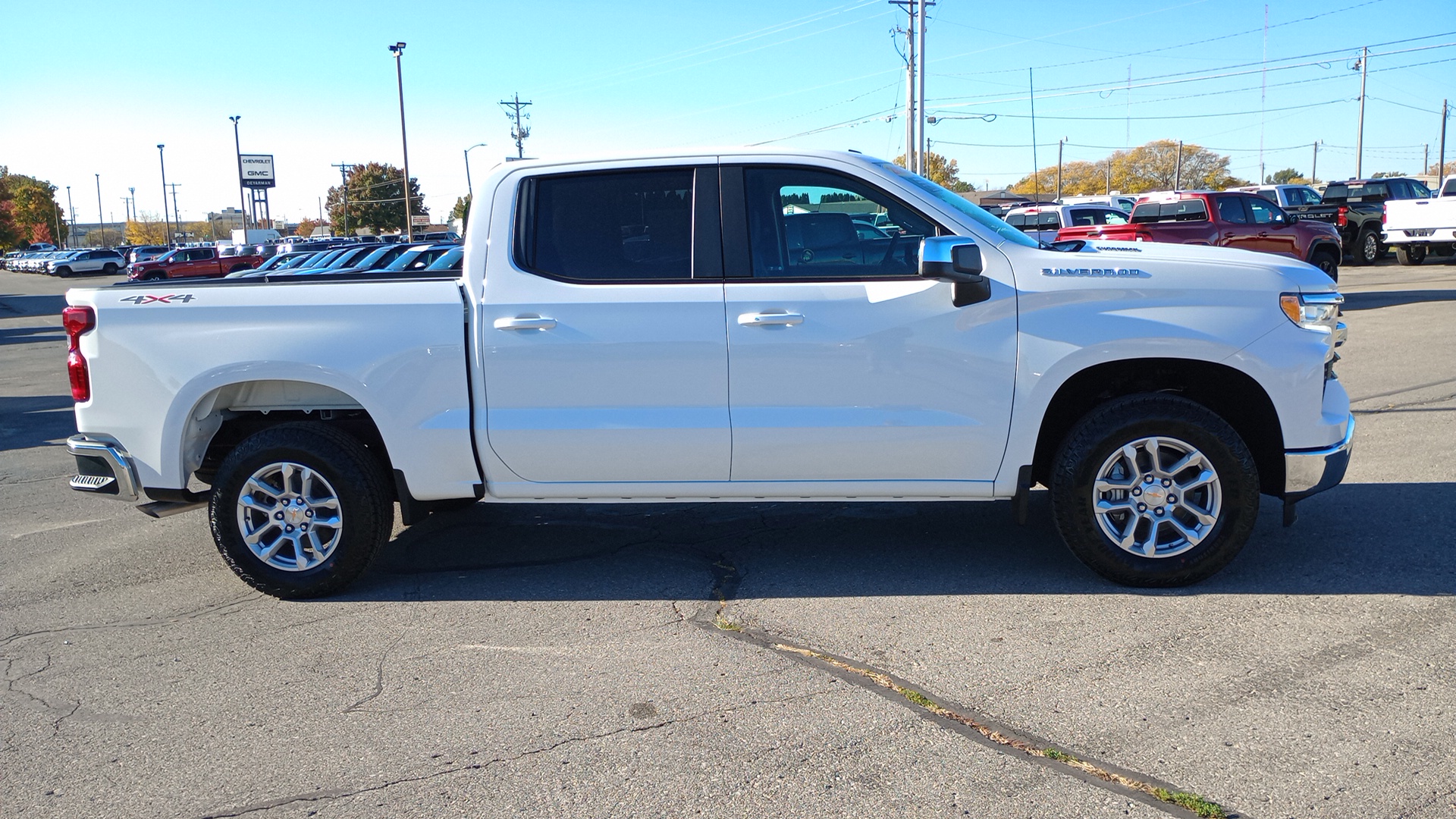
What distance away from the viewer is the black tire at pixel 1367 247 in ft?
93.5

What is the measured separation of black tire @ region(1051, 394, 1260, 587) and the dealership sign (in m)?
99.4

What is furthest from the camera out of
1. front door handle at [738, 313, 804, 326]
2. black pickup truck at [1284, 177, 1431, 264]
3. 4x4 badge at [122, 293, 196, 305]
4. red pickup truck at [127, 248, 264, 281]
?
red pickup truck at [127, 248, 264, 281]

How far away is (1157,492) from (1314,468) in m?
0.65

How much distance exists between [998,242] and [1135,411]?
930mm

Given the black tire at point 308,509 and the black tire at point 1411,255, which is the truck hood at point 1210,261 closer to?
the black tire at point 308,509

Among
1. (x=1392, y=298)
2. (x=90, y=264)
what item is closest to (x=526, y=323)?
(x=1392, y=298)

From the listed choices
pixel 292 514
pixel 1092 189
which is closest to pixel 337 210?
pixel 1092 189

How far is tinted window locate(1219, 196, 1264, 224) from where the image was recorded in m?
20.0

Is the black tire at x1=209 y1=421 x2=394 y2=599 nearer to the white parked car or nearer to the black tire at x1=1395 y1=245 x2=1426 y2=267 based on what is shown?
the black tire at x1=1395 y1=245 x2=1426 y2=267

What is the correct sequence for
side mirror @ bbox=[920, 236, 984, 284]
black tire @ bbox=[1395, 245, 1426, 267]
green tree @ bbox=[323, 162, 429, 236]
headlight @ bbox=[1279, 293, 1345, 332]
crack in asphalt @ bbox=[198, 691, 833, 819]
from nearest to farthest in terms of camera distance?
crack in asphalt @ bbox=[198, 691, 833, 819], side mirror @ bbox=[920, 236, 984, 284], headlight @ bbox=[1279, 293, 1345, 332], black tire @ bbox=[1395, 245, 1426, 267], green tree @ bbox=[323, 162, 429, 236]

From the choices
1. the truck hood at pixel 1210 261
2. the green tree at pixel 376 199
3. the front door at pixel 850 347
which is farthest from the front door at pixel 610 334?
the green tree at pixel 376 199

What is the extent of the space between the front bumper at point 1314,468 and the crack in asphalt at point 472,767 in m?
2.34

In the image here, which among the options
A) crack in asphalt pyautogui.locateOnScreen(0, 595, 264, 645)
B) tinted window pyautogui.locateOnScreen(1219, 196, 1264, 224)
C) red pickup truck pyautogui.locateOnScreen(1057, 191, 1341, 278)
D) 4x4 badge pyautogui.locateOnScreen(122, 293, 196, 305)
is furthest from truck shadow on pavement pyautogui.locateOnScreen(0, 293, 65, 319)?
crack in asphalt pyautogui.locateOnScreen(0, 595, 264, 645)

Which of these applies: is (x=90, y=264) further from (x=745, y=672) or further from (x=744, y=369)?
(x=745, y=672)
